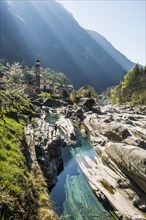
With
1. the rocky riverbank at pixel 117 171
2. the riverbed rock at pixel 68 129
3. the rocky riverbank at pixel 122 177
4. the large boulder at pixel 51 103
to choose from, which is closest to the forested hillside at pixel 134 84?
the large boulder at pixel 51 103

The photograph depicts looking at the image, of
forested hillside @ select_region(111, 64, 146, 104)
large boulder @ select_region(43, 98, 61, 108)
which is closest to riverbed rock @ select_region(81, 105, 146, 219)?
large boulder @ select_region(43, 98, 61, 108)

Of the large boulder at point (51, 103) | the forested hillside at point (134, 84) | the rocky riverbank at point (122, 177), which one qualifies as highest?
the large boulder at point (51, 103)

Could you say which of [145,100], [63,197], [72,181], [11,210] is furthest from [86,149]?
[145,100]

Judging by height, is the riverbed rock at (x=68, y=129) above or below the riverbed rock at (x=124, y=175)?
above

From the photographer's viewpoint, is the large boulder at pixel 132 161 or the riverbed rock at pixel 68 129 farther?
the riverbed rock at pixel 68 129

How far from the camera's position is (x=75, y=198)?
25078 mm

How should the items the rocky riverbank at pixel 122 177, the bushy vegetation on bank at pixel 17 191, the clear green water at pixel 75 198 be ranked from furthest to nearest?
the clear green water at pixel 75 198, the rocky riverbank at pixel 122 177, the bushy vegetation on bank at pixel 17 191

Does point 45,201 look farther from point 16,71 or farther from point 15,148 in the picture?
point 16,71

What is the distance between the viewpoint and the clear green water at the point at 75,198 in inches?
858

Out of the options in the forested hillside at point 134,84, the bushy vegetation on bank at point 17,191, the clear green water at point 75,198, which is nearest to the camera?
the bushy vegetation on bank at point 17,191

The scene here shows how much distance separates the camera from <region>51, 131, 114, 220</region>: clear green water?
21.8m

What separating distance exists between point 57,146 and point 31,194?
1937 cm

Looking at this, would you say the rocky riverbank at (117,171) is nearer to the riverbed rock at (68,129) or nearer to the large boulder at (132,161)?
the large boulder at (132,161)

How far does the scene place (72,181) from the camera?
2938 cm
